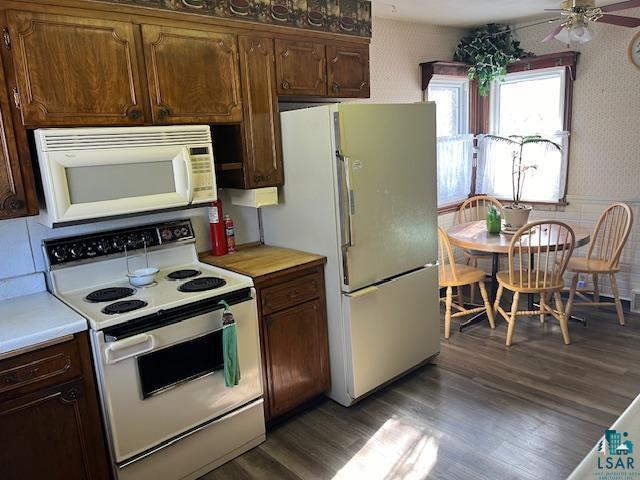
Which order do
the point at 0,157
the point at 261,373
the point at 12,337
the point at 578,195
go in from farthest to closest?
1. the point at 578,195
2. the point at 261,373
3. the point at 0,157
4. the point at 12,337

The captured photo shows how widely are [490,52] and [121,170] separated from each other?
359 centimetres

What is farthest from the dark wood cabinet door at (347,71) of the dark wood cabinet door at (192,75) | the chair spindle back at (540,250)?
the chair spindle back at (540,250)

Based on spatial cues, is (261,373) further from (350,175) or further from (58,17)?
(58,17)

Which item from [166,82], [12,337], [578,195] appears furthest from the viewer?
[578,195]

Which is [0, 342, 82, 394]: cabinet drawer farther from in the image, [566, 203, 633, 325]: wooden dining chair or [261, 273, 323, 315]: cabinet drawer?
[566, 203, 633, 325]: wooden dining chair

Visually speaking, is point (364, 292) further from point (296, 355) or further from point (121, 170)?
point (121, 170)

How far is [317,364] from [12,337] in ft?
5.00

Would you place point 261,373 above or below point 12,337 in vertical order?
below

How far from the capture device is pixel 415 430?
2.55 m

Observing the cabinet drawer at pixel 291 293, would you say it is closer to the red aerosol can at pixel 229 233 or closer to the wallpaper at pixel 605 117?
the red aerosol can at pixel 229 233

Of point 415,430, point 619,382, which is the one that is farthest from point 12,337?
point 619,382

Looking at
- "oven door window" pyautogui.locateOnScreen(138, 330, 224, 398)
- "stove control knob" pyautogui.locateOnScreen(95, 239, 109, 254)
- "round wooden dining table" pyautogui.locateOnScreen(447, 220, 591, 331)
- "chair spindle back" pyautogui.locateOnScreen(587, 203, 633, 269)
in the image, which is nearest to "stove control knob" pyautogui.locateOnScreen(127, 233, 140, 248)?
"stove control knob" pyautogui.locateOnScreen(95, 239, 109, 254)

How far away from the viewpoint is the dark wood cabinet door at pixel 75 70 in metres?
1.90

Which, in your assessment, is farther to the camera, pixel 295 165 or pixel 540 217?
pixel 540 217
